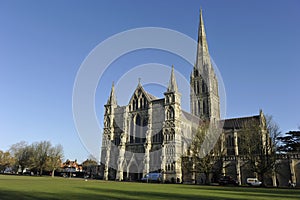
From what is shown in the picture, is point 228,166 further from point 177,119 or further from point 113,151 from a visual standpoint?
point 113,151

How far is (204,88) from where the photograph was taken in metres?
96.9

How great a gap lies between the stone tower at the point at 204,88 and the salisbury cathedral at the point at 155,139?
9723 mm

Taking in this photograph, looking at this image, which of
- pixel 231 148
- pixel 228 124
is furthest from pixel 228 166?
pixel 228 124

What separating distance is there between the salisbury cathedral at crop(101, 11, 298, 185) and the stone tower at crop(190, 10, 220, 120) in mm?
9723

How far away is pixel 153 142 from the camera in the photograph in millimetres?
67812

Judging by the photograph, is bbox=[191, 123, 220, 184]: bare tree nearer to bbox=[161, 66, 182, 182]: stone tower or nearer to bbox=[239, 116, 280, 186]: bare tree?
bbox=[239, 116, 280, 186]: bare tree

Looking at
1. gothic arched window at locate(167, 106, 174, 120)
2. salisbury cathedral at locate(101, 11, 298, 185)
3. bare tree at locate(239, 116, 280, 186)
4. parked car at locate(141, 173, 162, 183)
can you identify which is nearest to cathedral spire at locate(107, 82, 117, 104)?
salisbury cathedral at locate(101, 11, 298, 185)

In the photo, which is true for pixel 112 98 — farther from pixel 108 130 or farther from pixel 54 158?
pixel 54 158

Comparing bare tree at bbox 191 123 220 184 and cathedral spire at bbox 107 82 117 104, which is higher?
cathedral spire at bbox 107 82 117 104

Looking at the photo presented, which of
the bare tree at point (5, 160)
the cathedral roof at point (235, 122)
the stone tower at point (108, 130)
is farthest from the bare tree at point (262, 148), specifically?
the bare tree at point (5, 160)

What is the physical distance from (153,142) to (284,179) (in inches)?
1213

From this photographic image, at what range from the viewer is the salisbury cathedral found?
5981 centimetres

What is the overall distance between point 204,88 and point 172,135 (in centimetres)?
3779

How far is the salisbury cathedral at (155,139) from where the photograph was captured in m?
59.8
